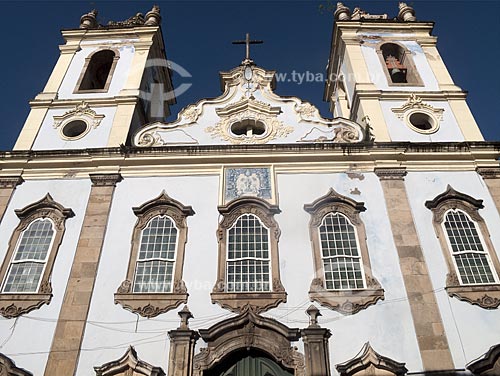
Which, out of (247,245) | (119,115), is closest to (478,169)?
(247,245)

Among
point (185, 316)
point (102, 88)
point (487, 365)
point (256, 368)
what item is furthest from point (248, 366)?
point (102, 88)

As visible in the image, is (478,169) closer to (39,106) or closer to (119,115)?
(119,115)

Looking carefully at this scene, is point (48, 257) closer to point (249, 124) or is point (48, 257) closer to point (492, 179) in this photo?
point (249, 124)

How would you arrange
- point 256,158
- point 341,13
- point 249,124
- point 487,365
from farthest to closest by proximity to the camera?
point 341,13 < point 249,124 < point 256,158 < point 487,365

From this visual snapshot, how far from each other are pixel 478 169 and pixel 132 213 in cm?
903

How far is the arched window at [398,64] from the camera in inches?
643

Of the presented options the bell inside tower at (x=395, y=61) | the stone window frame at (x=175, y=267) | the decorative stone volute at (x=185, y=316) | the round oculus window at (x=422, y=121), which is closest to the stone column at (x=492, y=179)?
the round oculus window at (x=422, y=121)

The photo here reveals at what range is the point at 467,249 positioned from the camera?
11.2 m

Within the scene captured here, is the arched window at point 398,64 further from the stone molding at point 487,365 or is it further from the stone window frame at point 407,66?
the stone molding at point 487,365

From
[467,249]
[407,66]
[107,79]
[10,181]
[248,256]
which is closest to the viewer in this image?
[248,256]

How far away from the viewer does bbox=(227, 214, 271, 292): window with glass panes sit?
421 inches

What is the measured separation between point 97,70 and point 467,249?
46.0ft

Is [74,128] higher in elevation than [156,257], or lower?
higher

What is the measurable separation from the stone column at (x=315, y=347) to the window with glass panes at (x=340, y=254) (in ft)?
3.60
